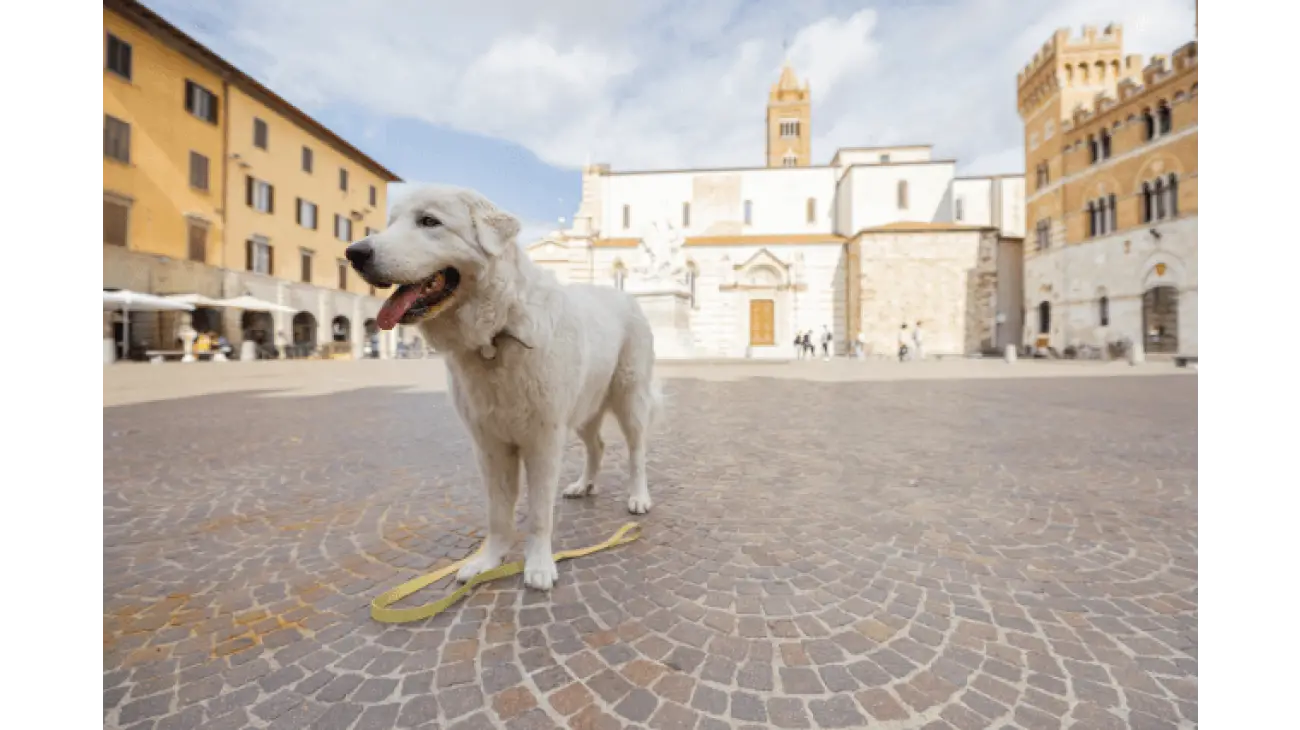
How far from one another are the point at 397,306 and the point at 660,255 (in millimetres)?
16417

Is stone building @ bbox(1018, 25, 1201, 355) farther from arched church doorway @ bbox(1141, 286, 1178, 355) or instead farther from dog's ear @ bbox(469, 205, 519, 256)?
dog's ear @ bbox(469, 205, 519, 256)

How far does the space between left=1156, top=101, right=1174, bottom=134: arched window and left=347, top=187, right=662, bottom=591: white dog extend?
3275 centimetres

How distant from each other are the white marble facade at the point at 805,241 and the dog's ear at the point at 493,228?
Result: 25970mm

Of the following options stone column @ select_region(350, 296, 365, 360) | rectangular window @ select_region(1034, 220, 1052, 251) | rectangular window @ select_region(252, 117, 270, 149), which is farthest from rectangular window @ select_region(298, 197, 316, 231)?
rectangular window @ select_region(1034, 220, 1052, 251)

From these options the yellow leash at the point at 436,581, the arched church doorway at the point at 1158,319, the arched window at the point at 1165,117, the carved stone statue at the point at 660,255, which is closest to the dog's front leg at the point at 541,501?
the yellow leash at the point at 436,581

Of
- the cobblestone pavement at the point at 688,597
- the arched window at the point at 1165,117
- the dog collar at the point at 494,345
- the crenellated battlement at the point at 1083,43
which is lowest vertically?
the cobblestone pavement at the point at 688,597

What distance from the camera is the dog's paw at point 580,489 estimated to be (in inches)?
128

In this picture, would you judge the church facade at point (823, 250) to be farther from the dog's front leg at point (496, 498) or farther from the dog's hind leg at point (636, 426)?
the dog's front leg at point (496, 498)

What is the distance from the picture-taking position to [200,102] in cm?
1817

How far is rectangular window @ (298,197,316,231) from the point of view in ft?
75.8
